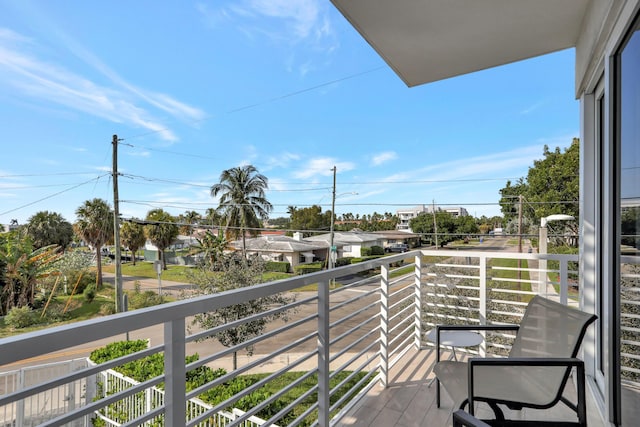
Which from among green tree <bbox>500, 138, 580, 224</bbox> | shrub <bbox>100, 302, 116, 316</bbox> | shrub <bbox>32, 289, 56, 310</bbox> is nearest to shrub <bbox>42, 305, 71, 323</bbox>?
shrub <bbox>32, 289, 56, 310</bbox>

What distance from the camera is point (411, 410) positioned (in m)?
2.11

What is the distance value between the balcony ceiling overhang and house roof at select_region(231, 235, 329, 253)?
1843 cm

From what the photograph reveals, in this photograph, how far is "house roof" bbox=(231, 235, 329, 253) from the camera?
832 inches

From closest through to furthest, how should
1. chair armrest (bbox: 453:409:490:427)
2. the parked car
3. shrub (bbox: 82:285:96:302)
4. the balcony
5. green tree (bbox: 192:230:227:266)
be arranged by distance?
the balcony
chair armrest (bbox: 453:409:490:427)
green tree (bbox: 192:230:227:266)
shrub (bbox: 82:285:96:302)
the parked car

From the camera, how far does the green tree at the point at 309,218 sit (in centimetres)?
2518

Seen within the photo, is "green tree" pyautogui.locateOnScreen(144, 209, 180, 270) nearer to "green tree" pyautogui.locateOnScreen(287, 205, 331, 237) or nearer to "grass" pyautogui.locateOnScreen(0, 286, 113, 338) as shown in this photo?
"grass" pyautogui.locateOnScreen(0, 286, 113, 338)

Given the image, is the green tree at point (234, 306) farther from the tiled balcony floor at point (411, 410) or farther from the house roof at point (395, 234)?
the house roof at point (395, 234)

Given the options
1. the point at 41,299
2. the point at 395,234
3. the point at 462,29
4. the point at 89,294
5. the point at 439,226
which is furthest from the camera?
the point at 395,234

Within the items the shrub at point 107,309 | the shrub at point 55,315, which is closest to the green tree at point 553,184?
the shrub at point 107,309

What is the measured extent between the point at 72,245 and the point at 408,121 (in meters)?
26.5

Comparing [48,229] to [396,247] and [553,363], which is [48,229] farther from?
[553,363]

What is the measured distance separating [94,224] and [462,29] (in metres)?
22.4

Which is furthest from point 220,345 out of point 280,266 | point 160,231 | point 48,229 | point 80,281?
point 48,229

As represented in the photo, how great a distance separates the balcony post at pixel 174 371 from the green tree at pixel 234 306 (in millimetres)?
7265
